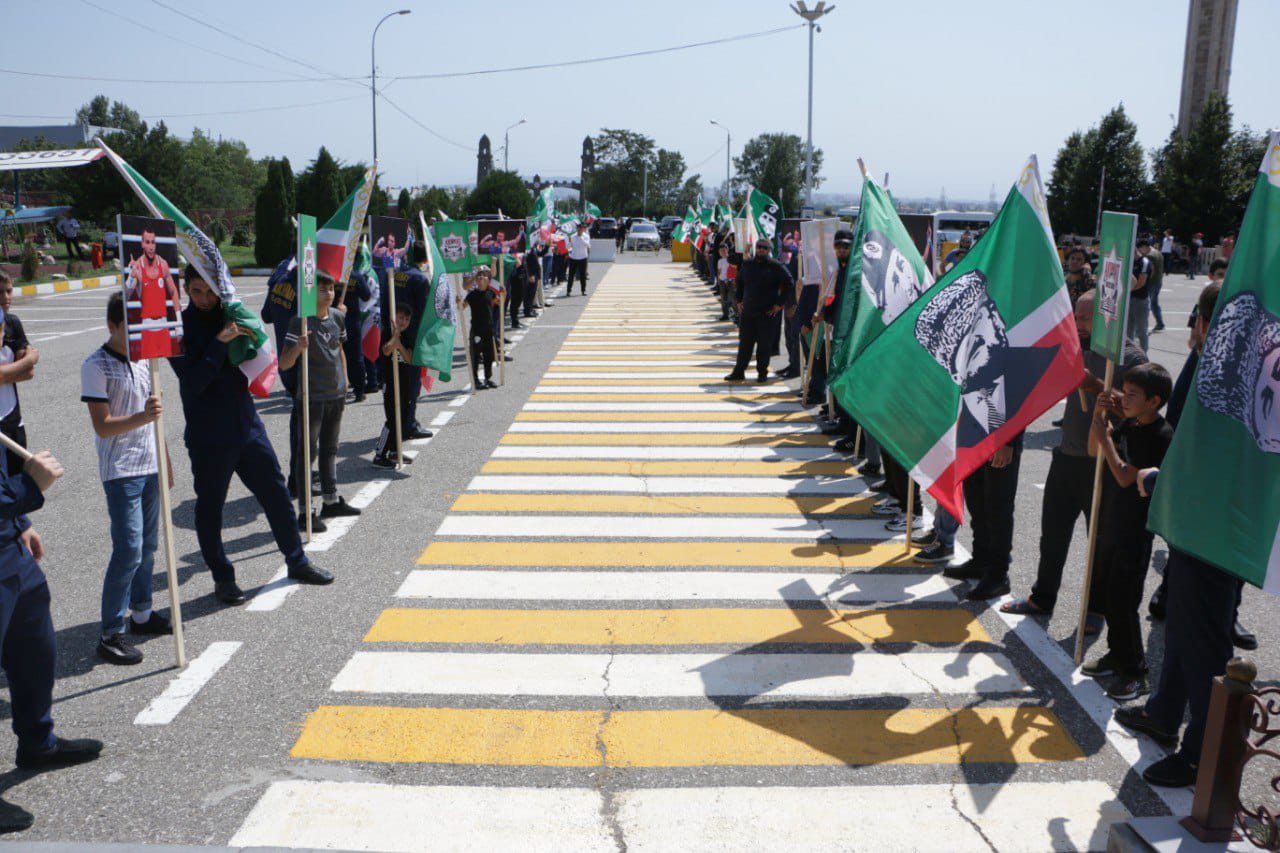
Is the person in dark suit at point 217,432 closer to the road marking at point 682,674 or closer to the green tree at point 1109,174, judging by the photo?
the road marking at point 682,674

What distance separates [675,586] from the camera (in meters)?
6.85

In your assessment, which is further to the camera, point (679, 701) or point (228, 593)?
point (228, 593)

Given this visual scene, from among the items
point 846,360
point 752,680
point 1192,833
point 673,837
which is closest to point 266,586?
A: point 752,680

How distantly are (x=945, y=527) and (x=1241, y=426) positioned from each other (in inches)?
137

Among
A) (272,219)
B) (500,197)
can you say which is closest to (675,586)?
(272,219)

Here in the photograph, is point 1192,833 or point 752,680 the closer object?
point 1192,833

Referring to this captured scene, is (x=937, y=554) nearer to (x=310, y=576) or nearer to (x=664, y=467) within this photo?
(x=664, y=467)

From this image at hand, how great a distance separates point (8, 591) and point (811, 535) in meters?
5.49

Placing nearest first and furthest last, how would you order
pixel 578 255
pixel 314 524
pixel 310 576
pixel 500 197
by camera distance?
Answer: pixel 310 576 < pixel 314 524 < pixel 578 255 < pixel 500 197

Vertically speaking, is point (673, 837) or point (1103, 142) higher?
point (1103, 142)

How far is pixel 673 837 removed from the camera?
Answer: 13.3ft

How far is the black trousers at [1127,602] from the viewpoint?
17.3 ft

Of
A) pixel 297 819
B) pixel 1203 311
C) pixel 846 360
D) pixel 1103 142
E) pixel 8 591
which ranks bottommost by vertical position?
pixel 297 819

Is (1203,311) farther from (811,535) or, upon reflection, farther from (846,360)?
(811,535)
